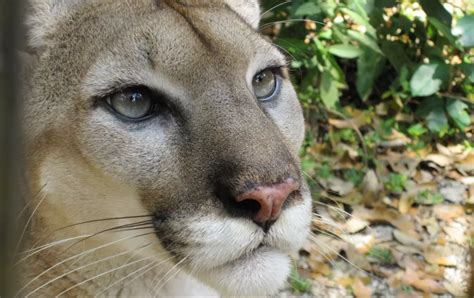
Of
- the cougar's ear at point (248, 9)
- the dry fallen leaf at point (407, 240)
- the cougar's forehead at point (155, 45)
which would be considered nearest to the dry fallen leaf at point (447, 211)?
the dry fallen leaf at point (407, 240)

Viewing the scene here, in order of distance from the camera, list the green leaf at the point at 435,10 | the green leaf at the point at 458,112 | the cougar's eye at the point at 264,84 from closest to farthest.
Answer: the cougar's eye at the point at 264,84
the green leaf at the point at 435,10
the green leaf at the point at 458,112

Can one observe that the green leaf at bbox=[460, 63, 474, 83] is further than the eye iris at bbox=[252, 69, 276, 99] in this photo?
Yes

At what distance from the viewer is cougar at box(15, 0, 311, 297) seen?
81.6 inches

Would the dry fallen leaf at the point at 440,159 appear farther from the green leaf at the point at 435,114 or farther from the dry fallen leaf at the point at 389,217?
→ the dry fallen leaf at the point at 389,217

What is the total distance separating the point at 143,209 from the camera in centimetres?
220

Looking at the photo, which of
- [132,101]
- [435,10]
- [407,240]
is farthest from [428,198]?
[132,101]

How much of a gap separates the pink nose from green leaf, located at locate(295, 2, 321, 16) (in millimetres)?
2120

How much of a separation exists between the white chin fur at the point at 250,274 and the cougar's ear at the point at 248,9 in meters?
1.19

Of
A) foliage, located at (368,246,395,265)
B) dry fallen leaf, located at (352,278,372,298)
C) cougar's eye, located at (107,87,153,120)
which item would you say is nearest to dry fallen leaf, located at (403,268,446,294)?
foliage, located at (368,246,395,265)

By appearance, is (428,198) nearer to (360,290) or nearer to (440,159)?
(440,159)

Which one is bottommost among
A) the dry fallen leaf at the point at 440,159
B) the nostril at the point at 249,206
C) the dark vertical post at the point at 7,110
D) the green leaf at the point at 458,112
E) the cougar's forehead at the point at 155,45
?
the dry fallen leaf at the point at 440,159

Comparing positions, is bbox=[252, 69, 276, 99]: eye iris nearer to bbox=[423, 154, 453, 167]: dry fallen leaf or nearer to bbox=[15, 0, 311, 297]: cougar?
bbox=[15, 0, 311, 297]: cougar

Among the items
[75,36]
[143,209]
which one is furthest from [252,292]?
[75,36]

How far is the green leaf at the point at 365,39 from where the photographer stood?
4.63m
